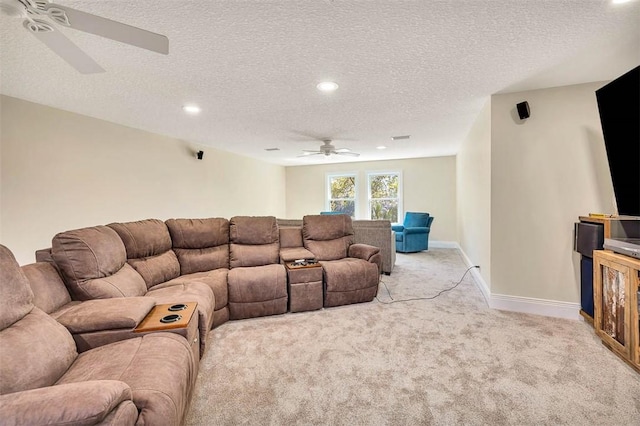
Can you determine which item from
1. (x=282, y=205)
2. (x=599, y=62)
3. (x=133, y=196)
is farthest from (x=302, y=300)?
(x=282, y=205)

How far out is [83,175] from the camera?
3.61 m

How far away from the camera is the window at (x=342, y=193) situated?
8.19m

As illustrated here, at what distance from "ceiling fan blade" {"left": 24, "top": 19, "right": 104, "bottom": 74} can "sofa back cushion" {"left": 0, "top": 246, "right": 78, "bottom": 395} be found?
107 centimetres

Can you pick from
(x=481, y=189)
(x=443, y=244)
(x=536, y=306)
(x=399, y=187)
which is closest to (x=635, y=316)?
(x=536, y=306)

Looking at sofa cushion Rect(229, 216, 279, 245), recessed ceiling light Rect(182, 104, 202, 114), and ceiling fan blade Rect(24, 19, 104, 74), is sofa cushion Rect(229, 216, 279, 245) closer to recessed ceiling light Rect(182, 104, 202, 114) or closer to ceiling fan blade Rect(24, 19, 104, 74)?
recessed ceiling light Rect(182, 104, 202, 114)

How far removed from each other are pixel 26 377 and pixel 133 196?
3.70 metres

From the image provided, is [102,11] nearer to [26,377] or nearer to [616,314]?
[26,377]

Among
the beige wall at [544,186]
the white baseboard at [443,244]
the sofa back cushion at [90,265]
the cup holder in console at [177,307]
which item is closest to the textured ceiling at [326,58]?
the beige wall at [544,186]

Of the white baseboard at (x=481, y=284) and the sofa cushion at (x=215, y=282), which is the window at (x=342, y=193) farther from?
the sofa cushion at (x=215, y=282)

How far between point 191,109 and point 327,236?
2.37 metres

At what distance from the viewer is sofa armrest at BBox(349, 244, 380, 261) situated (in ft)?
11.7

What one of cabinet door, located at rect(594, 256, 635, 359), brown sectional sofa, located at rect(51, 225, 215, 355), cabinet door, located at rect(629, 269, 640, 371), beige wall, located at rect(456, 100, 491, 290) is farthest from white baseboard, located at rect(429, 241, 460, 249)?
brown sectional sofa, located at rect(51, 225, 215, 355)

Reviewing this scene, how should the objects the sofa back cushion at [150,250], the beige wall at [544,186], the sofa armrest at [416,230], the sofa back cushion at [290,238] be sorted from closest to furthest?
the sofa back cushion at [150,250] < the beige wall at [544,186] < the sofa back cushion at [290,238] < the sofa armrest at [416,230]

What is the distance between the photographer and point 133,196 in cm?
425
